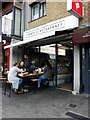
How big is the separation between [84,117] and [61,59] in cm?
601

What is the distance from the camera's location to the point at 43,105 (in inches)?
346

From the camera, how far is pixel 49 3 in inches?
530

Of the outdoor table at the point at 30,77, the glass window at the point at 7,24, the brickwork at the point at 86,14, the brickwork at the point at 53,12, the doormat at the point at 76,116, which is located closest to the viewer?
the doormat at the point at 76,116

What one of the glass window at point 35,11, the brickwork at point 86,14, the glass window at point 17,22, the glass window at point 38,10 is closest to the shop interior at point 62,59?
the brickwork at point 86,14

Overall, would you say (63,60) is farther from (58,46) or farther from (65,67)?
(58,46)

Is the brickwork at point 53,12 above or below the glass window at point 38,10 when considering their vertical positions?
below

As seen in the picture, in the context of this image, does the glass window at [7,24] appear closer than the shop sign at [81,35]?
No

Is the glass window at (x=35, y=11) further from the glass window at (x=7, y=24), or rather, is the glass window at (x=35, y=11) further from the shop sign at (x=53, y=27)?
the glass window at (x=7, y=24)

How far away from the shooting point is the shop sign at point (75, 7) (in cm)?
988

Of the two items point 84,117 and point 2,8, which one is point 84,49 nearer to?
point 84,117

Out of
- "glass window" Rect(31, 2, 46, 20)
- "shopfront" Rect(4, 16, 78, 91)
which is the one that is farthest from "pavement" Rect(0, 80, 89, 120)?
"glass window" Rect(31, 2, 46, 20)

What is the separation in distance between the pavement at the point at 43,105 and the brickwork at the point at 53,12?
4299 millimetres

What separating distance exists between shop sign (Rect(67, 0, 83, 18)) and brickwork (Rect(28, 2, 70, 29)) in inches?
53.2

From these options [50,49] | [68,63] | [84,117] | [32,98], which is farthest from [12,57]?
[84,117]
